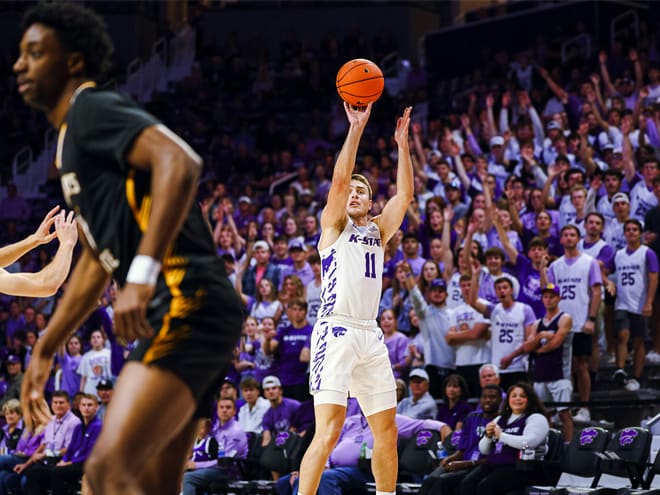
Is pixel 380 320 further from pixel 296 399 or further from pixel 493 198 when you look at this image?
pixel 493 198

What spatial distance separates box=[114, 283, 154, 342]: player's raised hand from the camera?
3.38 m

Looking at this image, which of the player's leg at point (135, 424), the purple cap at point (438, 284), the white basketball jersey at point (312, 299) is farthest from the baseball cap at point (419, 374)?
the player's leg at point (135, 424)

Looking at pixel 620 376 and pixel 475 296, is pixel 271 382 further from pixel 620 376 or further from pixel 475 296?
pixel 620 376

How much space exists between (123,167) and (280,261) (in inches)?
445

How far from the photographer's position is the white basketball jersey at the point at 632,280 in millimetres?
11875

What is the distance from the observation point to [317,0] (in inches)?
1116

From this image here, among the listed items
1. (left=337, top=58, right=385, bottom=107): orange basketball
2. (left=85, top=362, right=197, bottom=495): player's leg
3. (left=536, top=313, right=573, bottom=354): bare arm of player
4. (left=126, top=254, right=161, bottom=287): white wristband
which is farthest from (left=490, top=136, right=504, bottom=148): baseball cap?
(left=126, top=254, right=161, bottom=287): white wristband

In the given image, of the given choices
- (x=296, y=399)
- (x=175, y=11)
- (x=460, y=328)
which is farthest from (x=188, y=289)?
(x=175, y=11)

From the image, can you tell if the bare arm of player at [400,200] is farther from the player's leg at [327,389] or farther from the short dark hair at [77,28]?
the short dark hair at [77,28]

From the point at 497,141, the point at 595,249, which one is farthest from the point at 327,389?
the point at 497,141

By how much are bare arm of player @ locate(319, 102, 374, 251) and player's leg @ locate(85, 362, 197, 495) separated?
3953mm

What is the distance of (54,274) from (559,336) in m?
6.89

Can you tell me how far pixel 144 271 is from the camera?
344 centimetres

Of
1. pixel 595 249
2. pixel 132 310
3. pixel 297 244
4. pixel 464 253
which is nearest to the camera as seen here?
pixel 132 310
